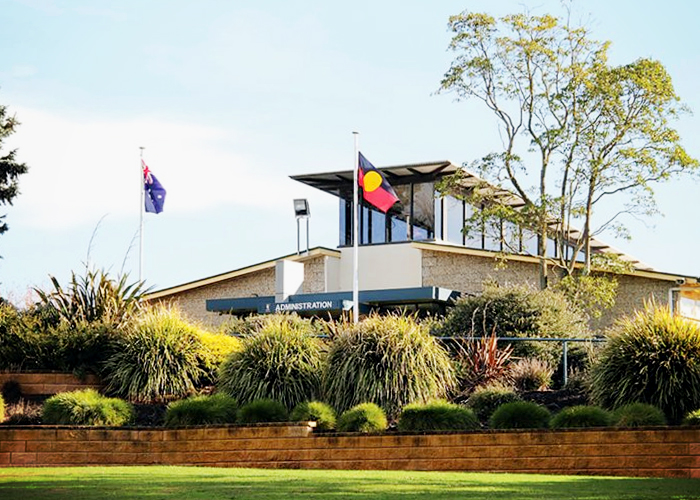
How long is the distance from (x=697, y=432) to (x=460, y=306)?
40.3 ft

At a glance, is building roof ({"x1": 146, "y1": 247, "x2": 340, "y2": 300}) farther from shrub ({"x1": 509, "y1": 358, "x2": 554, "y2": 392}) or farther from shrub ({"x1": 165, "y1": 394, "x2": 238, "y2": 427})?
shrub ({"x1": 165, "y1": 394, "x2": 238, "y2": 427})

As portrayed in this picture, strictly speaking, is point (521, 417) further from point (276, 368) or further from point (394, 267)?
point (394, 267)

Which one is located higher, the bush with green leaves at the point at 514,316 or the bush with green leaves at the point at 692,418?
the bush with green leaves at the point at 514,316

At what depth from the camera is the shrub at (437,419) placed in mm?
13820

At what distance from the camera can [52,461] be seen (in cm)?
1448

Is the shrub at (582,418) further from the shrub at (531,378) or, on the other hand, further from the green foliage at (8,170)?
the green foliage at (8,170)

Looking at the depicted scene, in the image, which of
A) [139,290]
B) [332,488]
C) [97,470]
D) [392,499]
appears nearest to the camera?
[392,499]

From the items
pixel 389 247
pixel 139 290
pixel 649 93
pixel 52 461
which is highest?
pixel 649 93

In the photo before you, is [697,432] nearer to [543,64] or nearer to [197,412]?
[197,412]

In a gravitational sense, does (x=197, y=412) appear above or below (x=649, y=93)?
below

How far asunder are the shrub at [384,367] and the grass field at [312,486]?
3.34 metres

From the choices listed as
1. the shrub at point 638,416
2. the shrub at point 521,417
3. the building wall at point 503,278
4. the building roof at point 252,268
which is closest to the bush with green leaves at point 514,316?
the building wall at point 503,278

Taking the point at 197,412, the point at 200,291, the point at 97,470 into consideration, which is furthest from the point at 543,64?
the point at 97,470

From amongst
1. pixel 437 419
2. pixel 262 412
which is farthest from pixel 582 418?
pixel 262 412
